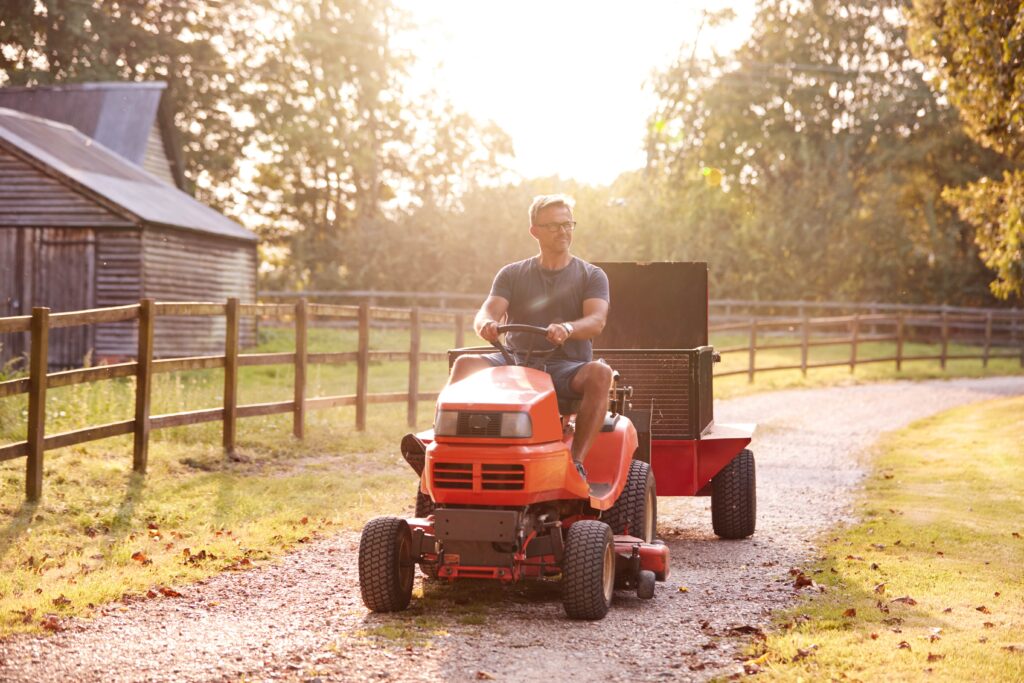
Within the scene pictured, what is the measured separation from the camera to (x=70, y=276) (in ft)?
86.2

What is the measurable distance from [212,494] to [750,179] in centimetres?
4082

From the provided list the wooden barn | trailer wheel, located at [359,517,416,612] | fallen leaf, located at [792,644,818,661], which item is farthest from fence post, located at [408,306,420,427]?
the wooden barn

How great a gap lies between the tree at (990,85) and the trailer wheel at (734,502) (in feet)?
25.6

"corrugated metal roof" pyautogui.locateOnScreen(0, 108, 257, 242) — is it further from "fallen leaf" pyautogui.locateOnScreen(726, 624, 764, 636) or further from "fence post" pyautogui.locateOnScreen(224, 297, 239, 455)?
"fallen leaf" pyautogui.locateOnScreen(726, 624, 764, 636)

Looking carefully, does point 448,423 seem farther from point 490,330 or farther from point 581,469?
point 581,469

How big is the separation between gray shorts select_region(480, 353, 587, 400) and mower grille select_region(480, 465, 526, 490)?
0.77 meters

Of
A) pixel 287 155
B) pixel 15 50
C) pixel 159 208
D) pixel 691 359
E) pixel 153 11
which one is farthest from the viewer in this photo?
pixel 287 155

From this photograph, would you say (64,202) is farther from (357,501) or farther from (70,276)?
(357,501)

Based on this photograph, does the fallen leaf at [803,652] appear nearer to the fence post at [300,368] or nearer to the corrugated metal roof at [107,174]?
the fence post at [300,368]

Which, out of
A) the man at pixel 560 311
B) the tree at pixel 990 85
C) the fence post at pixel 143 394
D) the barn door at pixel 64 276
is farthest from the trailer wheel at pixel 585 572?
the barn door at pixel 64 276

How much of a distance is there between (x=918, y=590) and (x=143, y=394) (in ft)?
20.7

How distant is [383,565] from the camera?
637cm

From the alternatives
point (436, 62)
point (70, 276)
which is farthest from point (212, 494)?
point (436, 62)

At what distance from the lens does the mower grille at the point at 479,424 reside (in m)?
6.24
